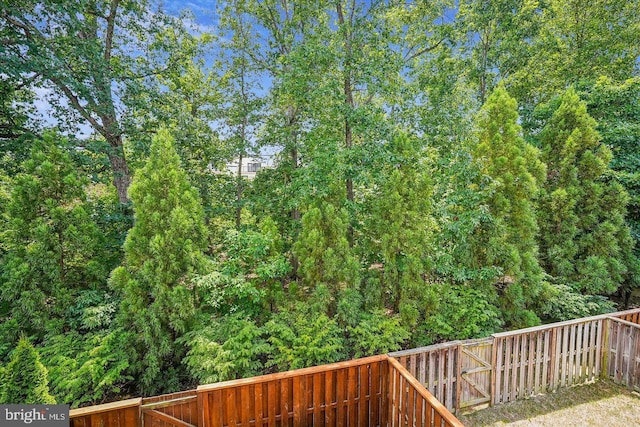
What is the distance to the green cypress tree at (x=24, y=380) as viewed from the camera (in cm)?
334

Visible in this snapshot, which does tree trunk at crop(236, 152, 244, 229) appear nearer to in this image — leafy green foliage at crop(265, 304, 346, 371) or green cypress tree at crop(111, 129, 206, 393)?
green cypress tree at crop(111, 129, 206, 393)

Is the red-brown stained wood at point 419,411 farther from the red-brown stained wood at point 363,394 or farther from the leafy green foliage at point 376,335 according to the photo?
the leafy green foliage at point 376,335

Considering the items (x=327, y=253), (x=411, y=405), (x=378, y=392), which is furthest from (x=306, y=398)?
(x=327, y=253)

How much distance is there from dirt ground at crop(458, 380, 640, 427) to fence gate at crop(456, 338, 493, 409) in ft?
0.56

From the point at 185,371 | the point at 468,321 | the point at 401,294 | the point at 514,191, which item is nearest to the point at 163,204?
the point at 185,371

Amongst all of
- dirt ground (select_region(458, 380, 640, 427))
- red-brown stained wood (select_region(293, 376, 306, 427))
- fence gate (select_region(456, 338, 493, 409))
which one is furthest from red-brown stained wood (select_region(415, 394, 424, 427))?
dirt ground (select_region(458, 380, 640, 427))

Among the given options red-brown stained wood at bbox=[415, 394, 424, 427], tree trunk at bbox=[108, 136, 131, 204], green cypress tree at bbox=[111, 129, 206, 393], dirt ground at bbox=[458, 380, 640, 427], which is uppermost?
tree trunk at bbox=[108, 136, 131, 204]

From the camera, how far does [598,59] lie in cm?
945

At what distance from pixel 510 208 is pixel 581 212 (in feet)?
8.01

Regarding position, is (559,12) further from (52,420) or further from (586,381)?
(52,420)

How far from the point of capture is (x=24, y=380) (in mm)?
3549

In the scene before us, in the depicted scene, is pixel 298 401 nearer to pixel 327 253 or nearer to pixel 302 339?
pixel 302 339

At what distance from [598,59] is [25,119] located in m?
15.8

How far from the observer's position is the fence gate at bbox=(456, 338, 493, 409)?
4.08 m
